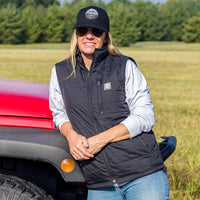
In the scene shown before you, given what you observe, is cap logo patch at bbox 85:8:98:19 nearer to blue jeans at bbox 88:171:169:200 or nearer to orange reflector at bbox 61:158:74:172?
orange reflector at bbox 61:158:74:172

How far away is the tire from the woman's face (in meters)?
0.80

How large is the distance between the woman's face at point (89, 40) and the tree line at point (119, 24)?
6166 cm

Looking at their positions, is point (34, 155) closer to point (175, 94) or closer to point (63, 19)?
point (175, 94)

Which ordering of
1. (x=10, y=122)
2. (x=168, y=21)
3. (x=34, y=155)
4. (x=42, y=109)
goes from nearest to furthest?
(x=34, y=155)
(x=10, y=122)
(x=42, y=109)
(x=168, y=21)

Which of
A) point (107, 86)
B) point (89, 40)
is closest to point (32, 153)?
point (107, 86)

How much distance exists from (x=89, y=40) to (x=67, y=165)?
0.72 m

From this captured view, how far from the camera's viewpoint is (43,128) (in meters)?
2.13

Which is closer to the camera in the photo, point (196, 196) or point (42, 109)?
point (42, 109)

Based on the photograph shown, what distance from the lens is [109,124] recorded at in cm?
200

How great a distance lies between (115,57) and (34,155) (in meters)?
0.71

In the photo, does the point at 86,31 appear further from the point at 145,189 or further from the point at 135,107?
the point at 145,189

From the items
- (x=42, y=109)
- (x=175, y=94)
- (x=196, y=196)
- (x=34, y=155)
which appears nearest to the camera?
Answer: (x=34, y=155)

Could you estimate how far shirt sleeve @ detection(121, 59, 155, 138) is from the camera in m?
2.02

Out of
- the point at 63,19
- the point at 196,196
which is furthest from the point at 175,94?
the point at 63,19
